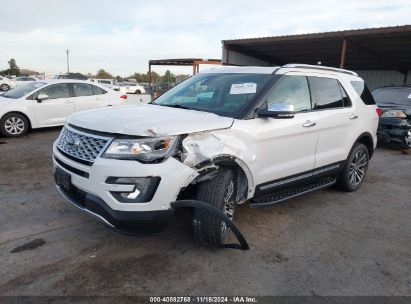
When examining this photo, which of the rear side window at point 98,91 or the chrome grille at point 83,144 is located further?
the rear side window at point 98,91

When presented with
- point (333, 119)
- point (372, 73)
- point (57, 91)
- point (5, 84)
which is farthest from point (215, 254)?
point (5, 84)

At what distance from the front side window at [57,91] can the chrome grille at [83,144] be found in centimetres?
645

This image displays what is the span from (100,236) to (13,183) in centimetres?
240

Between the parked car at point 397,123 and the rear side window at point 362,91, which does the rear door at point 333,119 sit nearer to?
the rear side window at point 362,91

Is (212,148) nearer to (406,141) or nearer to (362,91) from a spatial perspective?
(362,91)

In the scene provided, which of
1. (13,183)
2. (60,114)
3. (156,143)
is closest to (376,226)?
(156,143)

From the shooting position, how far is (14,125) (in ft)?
28.5

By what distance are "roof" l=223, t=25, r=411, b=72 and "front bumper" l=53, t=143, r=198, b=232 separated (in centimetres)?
1421

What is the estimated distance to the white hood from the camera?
290 centimetres

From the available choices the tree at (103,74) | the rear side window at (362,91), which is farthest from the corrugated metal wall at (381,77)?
the tree at (103,74)

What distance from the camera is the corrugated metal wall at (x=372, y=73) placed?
Result: 20.9 meters

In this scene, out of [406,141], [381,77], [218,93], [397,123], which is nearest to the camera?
[218,93]

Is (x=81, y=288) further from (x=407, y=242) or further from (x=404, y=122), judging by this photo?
(x=404, y=122)

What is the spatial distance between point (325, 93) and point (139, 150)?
2.83 m
